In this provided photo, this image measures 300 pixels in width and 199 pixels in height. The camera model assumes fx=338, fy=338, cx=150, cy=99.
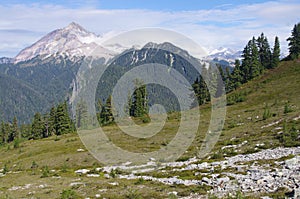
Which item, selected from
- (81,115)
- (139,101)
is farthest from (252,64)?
(81,115)

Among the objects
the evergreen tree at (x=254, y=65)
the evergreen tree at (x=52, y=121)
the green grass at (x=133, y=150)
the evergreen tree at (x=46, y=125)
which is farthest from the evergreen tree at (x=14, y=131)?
the evergreen tree at (x=254, y=65)

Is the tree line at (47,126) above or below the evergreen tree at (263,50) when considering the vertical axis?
below

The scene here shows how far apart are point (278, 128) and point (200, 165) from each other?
1537 cm

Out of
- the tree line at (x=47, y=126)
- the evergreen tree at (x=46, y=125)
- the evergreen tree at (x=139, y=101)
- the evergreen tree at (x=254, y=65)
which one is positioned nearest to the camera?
the evergreen tree at (x=139, y=101)

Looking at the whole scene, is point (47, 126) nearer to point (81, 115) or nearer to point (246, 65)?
point (81, 115)

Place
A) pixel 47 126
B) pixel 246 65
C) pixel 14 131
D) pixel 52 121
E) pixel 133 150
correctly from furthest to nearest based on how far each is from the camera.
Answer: pixel 14 131
pixel 47 126
pixel 52 121
pixel 246 65
pixel 133 150

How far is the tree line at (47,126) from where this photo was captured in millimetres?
114831

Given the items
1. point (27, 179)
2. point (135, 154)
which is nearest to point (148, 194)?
point (27, 179)

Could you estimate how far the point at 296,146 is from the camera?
102 ft

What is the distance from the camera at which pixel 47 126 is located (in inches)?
5007

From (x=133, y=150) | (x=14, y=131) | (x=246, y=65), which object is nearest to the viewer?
(x=133, y=150)

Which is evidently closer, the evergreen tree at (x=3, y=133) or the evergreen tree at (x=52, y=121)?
the evergreen tree at (x=52, y=121)

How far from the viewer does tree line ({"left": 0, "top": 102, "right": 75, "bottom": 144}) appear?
115 m

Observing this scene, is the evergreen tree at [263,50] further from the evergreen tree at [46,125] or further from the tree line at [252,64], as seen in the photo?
the evergreen tree at [46,125]
